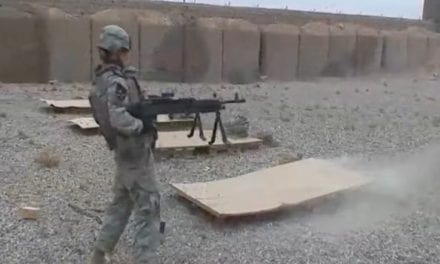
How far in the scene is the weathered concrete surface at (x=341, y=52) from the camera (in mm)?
18125

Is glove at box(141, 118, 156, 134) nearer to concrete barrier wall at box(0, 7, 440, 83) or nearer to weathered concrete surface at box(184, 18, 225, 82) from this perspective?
concrete barrier wall at box(0, 7, 440, 83)

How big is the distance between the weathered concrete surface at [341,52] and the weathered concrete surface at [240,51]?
2613 millimetres

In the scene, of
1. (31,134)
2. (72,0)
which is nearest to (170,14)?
(72,0)

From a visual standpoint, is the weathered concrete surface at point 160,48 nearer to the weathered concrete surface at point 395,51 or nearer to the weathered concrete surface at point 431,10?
the weathered concrete surface at point 395,51

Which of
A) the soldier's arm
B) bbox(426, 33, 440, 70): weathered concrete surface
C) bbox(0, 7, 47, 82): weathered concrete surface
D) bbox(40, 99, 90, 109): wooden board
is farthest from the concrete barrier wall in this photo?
the soldier's arm

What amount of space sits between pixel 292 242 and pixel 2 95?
344 inches

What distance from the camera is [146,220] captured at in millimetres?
3941

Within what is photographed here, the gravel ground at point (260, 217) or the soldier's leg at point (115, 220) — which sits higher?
the soldier's leg at point (115, 220)

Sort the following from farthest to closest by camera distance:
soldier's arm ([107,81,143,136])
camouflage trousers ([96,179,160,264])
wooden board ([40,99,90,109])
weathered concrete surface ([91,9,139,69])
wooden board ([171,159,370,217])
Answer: weathered concrete surface ([91,9,139,69]), wooden board ([40,99,90,109]), wooden board ([171,159,370,217]), camouflage trousers ([96,179,160,264]), soldier's arm ([107,81,143,136])

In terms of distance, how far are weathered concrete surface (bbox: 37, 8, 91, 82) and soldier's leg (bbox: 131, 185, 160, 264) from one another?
35.0 ft

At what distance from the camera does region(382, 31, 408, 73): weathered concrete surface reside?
1970 centimetres

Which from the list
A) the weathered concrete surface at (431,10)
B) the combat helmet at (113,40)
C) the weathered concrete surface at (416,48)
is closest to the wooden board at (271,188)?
the combat helmet at (113,40)

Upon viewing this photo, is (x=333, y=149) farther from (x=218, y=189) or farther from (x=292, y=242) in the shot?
(x=292, y=242)

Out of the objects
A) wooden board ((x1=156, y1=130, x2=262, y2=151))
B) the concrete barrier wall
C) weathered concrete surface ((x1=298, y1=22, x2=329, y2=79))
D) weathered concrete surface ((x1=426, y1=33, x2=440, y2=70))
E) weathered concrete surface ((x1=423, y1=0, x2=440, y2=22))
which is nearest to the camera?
wooden board ((x1=156, y1=130, x2=262, y2=151))
